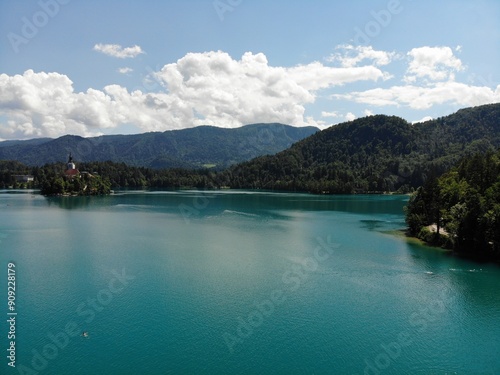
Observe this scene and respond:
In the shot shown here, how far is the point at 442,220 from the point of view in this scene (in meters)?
63.5

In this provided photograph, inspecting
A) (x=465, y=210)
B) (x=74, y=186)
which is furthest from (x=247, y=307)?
(x=74, y=186)

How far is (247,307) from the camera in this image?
32.3m

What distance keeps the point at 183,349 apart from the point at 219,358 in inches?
101

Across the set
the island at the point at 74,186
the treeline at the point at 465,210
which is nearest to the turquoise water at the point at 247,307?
the treeline at the point at 465,210

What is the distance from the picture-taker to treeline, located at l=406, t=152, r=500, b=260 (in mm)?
50875

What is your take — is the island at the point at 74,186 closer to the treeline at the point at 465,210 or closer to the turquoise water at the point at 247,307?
the turquoise water at the point at 247,307

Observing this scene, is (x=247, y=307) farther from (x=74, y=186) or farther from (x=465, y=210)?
(x=74, y=186)

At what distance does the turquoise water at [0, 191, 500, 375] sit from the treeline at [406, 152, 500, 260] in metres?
4.62

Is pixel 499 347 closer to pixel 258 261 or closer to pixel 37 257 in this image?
pixel 258 261

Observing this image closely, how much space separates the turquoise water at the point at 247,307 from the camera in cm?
2447

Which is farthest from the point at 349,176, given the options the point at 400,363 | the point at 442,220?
the point at 400,363

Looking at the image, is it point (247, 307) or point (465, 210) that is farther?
point (465, 210)

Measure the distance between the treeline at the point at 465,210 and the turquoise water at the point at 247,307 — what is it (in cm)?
462

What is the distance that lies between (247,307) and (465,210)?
36832 mm
